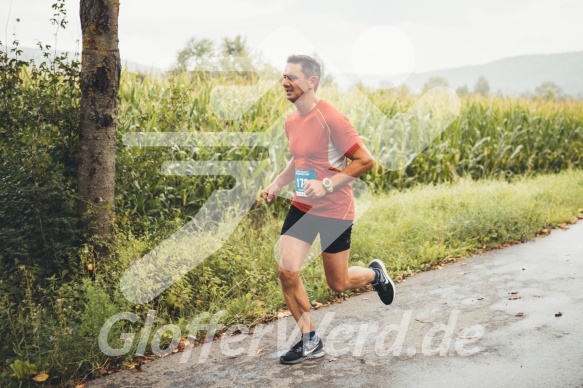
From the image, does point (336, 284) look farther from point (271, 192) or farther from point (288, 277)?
point (271, 192)

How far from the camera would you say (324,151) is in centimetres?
516

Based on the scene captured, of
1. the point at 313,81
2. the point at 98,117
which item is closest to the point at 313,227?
the point at 313,81

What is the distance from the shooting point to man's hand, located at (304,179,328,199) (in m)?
4.93

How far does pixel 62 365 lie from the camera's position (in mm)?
4988

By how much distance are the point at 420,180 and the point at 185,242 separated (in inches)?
303

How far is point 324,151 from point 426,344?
1.97m

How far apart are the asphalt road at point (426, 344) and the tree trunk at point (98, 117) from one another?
5.82ft

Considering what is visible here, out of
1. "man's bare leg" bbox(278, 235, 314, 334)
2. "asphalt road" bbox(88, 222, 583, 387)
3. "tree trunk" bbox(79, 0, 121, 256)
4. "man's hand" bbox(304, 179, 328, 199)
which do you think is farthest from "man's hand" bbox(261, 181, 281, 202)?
"tree trunk" bbox(79, 0, 121, 256)

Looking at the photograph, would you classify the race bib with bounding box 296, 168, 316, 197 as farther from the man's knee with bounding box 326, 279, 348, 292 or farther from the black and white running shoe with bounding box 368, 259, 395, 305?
the black and white running shoe with bounding box 368, 259, 395, 305

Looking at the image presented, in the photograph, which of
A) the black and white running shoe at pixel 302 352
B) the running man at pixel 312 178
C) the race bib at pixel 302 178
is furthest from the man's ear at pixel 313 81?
the black and white running shoe at pixel 302 352

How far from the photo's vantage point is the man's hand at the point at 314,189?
4926 mm

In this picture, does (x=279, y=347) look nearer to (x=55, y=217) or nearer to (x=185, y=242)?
(x=185, y=242)

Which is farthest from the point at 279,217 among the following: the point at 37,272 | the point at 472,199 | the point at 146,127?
the point at 37,272

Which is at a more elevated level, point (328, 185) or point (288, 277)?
point (328, 185)
